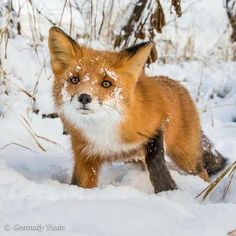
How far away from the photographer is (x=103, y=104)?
372cm

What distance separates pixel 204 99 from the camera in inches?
316

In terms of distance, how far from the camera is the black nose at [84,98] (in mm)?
3590

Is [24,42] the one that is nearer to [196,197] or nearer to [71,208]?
[196,197]

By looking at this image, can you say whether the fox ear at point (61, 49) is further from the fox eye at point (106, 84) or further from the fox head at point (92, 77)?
the fox eye at point (106, 84)

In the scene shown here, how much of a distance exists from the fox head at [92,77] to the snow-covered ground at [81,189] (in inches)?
21.3

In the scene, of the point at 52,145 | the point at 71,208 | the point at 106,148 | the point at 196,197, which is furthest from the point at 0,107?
the point at 71,208

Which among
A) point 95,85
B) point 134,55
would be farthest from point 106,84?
point 134,55

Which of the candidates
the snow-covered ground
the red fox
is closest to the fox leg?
the red fox

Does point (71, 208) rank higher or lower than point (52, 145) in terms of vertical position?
higher

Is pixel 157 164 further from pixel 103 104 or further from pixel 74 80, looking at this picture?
pixel 74 80

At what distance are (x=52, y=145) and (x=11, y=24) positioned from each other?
8.56 ft

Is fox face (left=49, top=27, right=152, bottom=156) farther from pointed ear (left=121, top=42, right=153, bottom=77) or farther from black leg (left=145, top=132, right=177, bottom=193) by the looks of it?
black leg (left=145, top=132, right=177, bottom=193)

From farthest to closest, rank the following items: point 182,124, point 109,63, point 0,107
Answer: point 0,107, point 182,124, point 109,63

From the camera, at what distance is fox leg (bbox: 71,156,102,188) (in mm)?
4078
